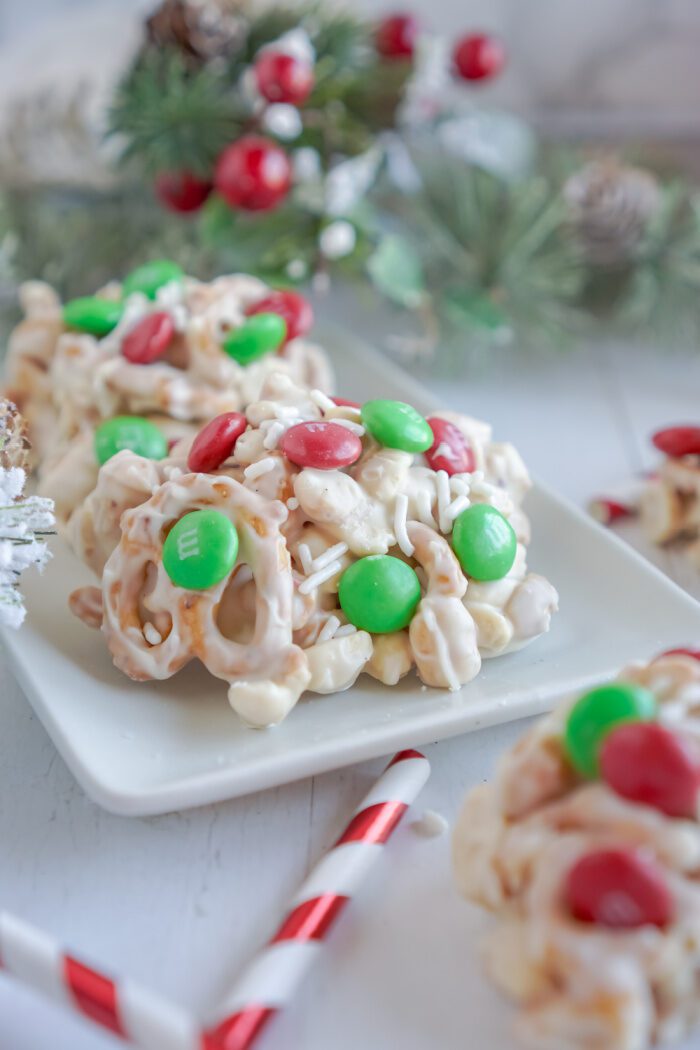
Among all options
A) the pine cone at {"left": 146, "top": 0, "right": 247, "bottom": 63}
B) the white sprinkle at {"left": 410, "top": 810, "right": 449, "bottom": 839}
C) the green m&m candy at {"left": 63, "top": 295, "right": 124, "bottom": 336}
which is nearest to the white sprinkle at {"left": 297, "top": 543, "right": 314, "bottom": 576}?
the white sprinkle at {"left": 410, "top": 810, "right": 449, "bottom": 839}

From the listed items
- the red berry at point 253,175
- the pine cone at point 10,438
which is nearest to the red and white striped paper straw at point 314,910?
the pine cone at point 10,438

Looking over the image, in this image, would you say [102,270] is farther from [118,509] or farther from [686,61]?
[686,61]

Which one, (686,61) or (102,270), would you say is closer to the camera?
(102,270)

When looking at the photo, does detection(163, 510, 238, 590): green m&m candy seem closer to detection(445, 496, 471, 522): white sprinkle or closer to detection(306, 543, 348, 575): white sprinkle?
detection(306, 543, 348, 575): white sprinkle

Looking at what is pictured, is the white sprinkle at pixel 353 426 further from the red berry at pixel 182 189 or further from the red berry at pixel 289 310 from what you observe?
the red berry at pixel 182 189

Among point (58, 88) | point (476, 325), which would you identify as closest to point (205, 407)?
point (476, 325)
